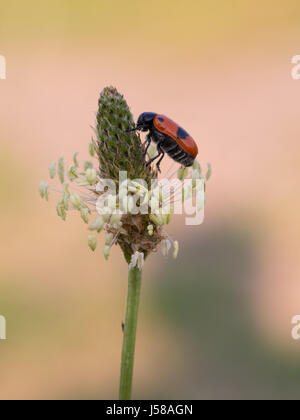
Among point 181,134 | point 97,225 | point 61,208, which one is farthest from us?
point 181,134

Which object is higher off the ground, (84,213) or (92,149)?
(92,149)

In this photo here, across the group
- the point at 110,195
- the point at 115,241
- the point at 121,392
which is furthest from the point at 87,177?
the point at 121,392

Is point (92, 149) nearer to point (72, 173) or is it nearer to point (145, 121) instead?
point (72, 173)

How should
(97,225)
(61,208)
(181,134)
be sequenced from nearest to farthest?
1. (97,225)
2. (61,208)
3. (181,134)

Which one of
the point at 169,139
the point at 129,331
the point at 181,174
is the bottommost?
the point at 129,331

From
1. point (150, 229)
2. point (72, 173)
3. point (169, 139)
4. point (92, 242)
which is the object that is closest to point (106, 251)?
point (92, 242)

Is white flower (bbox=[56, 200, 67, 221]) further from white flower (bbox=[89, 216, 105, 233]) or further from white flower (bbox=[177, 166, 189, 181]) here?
white flower (bbox=[177, 166, 189, 181])

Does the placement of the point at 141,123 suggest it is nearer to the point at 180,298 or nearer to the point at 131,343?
the point at 131,343

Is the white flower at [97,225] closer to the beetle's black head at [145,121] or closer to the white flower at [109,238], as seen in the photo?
the white flower at [109,238]
